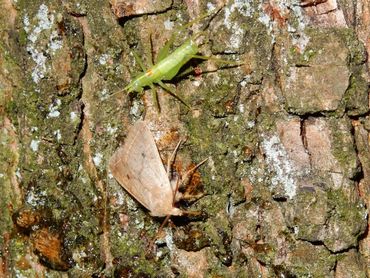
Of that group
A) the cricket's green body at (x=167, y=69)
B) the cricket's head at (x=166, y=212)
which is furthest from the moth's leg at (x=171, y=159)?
the cricket's green body at (x=167, y=69)

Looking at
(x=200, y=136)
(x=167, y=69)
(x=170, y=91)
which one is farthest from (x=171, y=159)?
(x=167, y=69)

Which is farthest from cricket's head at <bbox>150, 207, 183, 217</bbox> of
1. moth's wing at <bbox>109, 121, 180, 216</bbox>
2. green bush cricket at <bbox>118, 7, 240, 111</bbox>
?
green bush cricket at <bbox>118, 7, 240, 111</bbox>

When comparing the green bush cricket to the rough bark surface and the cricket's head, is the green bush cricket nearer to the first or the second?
the rough bark surface

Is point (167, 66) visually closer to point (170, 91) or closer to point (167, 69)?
point (167, 69)

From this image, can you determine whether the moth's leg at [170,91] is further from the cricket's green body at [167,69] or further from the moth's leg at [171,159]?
the moth's leg at [171,159]

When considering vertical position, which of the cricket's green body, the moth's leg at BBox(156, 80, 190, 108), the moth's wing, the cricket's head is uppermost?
the cricket's green body
